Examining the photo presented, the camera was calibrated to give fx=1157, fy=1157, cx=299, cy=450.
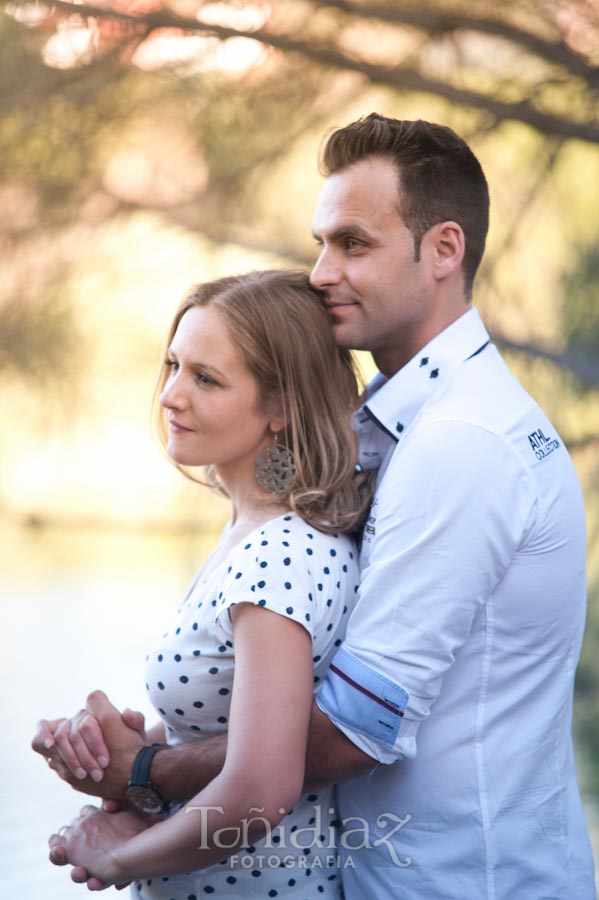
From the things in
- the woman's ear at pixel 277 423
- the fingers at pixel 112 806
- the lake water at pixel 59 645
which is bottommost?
the lake water at pixel 59 645

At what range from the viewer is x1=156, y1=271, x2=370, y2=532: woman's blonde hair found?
1.57 metres

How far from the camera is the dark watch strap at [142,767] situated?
4.93ft

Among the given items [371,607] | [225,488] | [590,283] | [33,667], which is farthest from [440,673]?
[33,667]

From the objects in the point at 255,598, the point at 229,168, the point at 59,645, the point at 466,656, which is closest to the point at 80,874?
the point at 255,598

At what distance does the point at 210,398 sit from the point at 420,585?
1.33 ft

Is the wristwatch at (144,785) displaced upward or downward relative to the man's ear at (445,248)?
downward

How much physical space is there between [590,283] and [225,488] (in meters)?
1.82

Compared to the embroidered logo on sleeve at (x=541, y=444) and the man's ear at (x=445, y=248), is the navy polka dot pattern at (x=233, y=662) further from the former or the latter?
the man's ear at (x=445, y=248)

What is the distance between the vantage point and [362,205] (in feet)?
5.45

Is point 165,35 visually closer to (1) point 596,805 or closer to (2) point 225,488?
(2) point 225,488

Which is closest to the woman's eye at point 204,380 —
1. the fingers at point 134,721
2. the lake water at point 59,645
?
the fingers at point 134,721

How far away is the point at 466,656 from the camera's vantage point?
4.77ft

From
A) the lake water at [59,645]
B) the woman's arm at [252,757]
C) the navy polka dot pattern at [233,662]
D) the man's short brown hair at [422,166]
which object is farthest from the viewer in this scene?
the lake water at [59,645]

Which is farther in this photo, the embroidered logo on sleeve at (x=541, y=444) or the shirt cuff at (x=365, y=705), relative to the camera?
the embroidered logo on sleeve at (x=541, y=444)
